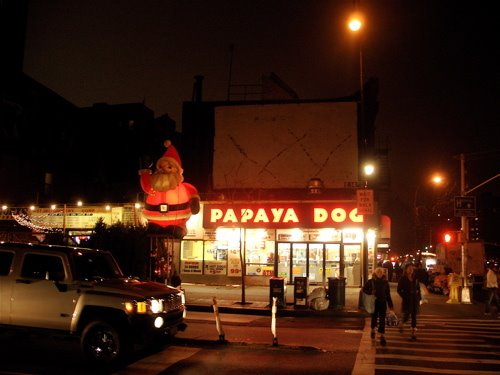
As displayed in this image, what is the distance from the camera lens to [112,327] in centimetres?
934

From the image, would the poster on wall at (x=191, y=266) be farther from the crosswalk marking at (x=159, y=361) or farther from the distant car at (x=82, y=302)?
the distant car at (x=82, y=302)

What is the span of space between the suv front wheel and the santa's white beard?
50.6 ft

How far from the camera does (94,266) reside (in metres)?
10.6

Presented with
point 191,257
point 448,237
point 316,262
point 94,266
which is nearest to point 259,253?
point 316,262

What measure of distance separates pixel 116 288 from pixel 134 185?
34672mm

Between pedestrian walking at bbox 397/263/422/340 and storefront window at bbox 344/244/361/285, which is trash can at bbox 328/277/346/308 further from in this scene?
storefront window at bbox 344/244/361/285

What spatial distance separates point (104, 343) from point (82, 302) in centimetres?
81

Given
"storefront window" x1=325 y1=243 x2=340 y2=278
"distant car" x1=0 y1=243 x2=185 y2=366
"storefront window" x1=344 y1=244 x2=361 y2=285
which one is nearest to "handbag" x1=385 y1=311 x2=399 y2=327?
"distant car" x1=0 y1=243 x2=185 y2=366

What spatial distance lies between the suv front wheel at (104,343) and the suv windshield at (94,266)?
1.03 m

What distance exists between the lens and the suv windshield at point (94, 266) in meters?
10.1

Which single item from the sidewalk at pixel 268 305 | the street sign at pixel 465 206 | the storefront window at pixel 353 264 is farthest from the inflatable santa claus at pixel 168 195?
the street sign at pixel 465 206

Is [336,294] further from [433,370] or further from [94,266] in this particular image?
[94,266]

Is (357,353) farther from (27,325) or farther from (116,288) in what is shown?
(27,325)

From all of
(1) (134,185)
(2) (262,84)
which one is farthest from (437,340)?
(1) (134,185)
